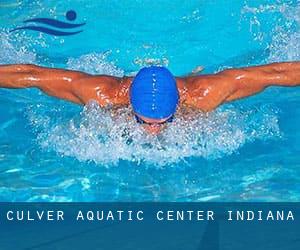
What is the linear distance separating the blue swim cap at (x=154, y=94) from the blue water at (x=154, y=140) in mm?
1143

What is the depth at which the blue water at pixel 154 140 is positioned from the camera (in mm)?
6004

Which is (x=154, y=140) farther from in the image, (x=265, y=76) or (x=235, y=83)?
(x=265, y=76)

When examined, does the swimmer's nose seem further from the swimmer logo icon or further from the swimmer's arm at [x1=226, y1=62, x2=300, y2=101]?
the swimmer logo icon

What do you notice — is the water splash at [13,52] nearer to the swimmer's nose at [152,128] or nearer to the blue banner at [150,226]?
the blue banner at [150,226]

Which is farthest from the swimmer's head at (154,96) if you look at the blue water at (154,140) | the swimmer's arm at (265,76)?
the blue water at (154,140)

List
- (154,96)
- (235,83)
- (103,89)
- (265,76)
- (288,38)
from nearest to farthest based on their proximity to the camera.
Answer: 1. (154,96)
2. (265,76)
3. (235,83)
4. (103,89)
5. (288,38)

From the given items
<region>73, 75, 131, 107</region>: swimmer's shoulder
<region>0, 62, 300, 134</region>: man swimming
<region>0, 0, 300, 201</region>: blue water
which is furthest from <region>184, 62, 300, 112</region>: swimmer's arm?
<region>0, 0, 300, 201</region>: blue water

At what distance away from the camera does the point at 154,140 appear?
5699mm

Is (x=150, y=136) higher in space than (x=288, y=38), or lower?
lower

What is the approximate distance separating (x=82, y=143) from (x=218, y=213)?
123 cm

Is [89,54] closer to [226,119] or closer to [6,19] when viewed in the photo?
[6,19]

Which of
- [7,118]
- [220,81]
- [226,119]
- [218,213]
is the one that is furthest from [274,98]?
[7,118]

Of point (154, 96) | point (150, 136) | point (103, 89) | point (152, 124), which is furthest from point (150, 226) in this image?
point (154, 96)

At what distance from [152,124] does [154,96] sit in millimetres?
249
